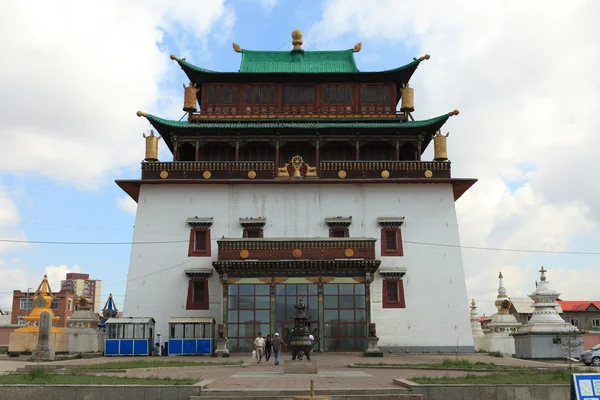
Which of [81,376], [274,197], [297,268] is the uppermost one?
[274,197]

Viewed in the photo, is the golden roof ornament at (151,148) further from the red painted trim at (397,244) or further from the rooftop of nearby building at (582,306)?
the rooftop of nearby building at (582,306)

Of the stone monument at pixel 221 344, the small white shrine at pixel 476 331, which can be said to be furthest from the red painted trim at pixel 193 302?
the small white shrine at pixel 476 331

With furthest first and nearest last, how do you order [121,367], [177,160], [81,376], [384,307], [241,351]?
1. [177,160]
2. [384,307]
3. [241,351]
4. [121,367]
5. [81,376]

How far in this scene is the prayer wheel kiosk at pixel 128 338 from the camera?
37906 mm

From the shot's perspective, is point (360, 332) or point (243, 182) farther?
point (243, 182)

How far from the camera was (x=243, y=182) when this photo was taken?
43.7 m

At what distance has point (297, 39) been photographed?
53.3 metres

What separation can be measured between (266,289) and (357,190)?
9438 mm

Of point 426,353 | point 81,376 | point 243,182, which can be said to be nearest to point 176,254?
point 243,182

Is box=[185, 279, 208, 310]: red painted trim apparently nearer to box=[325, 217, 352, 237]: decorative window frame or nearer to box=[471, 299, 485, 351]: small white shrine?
box=[325, 217, 352, 237]: decorative window frame

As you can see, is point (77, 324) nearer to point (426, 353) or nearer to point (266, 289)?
point (266, 289)

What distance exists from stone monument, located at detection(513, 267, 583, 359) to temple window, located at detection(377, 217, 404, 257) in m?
8.65

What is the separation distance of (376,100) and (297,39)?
9.17 meters

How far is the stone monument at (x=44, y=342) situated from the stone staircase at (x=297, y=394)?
18.4 metres
